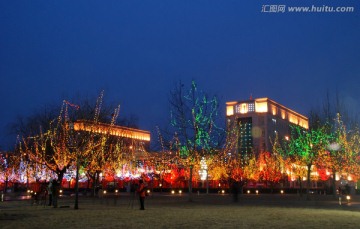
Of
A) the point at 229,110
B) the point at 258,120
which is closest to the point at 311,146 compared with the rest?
the point at 258,120

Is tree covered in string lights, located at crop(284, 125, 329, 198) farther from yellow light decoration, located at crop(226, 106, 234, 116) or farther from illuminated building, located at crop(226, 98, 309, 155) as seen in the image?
yellow light decoration, located at crop(226, 106, 234, 116)

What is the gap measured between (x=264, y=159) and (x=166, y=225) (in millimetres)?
69821

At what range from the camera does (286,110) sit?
156m

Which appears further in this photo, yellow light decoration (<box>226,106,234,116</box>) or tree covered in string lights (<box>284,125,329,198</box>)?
yellow light decoration (<box>226,106,234,116</box>)

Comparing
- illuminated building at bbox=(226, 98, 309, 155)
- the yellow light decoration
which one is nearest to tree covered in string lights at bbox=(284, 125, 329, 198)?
illuminated building at bbox=(226, 98, 309, 155)

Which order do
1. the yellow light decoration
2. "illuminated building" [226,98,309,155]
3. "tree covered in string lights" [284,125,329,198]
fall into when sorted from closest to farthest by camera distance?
"tree covered in string lights" [284,125,329,198], "illuminated building" [226,98,309,155], the yellow light decoration

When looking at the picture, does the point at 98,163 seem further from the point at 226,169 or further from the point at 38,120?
the point at 226,169

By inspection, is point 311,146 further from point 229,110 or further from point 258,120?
point 229,110

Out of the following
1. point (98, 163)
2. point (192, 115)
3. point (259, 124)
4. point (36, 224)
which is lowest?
point (36, 224)

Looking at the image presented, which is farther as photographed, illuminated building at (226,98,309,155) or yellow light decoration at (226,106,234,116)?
yellow light decoration at (226,106,234,116)

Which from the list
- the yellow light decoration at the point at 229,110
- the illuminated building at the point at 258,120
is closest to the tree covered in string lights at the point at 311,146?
the illuminated building at the point at 258,120

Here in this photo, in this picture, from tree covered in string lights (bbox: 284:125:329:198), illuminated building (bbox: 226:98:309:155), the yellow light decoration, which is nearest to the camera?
tree covered in string lights (bbox: 284:125:329:198)

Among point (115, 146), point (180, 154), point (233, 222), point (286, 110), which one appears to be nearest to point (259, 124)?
point (286, 110)

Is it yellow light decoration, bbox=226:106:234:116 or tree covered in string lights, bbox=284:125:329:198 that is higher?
yellow light decoration, bbox=226:106:234:116
